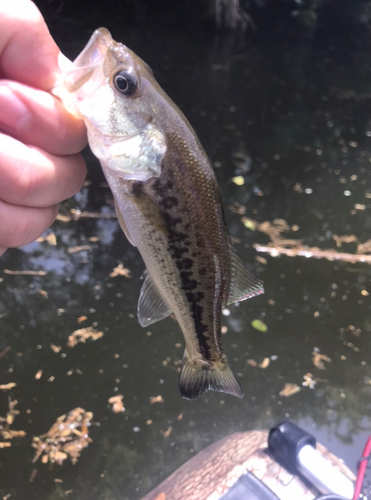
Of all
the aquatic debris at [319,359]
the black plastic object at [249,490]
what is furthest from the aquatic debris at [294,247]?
the black plastic object at [249,490]

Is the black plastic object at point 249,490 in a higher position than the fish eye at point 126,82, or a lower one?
lower

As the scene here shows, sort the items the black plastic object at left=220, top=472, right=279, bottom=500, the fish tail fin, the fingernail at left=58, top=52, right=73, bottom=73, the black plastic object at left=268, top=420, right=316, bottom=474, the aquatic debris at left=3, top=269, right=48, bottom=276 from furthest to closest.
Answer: the aquatic debris at left=3, top=269, right=48, bottom=276, the black plastic object at left=268, top=420, right=316, bottom=474, the black plastic object at left=220, top=472, right=279, bottom=500, the fish tail fin, the fingernail at left=58, top=52, right=73, bottom=73

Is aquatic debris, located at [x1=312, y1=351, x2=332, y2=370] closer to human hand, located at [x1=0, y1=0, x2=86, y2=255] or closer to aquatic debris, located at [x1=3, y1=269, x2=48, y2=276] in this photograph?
aquatic debris, located at [x1=3, y1=269, x2=48, y2=276]

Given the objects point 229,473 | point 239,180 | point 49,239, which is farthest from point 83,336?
point 239,180

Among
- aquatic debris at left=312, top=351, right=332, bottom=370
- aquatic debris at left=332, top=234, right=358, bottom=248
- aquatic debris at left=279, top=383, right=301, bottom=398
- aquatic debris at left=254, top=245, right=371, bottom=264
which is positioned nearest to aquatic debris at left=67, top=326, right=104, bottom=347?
aquatic debris at left=279, top=383, right=301, bottom=398

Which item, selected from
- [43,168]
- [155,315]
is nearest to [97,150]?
[43,168]

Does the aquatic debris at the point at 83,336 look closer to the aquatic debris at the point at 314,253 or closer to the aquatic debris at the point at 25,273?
the aquatic debris at the point at 25,273

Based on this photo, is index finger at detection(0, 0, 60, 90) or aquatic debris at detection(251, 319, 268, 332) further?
aquatic debris at detection(251, 319, 268, 332)
